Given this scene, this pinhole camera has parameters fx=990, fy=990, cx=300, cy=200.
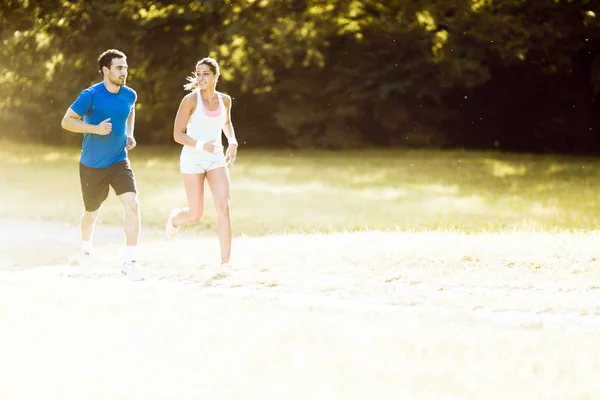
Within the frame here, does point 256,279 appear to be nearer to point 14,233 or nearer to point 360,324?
point 360,324

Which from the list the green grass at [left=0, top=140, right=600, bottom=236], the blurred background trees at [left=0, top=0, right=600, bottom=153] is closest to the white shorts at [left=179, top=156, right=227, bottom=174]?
the green grass at [left=0, top=140, right=600, bottom=236]

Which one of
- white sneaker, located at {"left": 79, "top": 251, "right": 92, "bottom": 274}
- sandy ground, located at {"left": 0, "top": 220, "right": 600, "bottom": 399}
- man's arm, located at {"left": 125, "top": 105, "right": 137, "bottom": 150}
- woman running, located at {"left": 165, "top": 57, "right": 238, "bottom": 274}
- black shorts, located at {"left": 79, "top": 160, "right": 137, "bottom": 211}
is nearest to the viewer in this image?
sandy ground, located at {"left": 0, "top": 220, "right": 600, "bottom": 399}

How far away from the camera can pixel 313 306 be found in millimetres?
7707

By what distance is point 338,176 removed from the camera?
933 inches

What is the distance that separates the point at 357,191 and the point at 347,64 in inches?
449

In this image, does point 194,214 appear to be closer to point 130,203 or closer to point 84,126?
point 130,203

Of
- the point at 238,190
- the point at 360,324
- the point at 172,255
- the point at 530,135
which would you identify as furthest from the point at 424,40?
the point at 360,324

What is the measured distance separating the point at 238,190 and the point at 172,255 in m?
9.68

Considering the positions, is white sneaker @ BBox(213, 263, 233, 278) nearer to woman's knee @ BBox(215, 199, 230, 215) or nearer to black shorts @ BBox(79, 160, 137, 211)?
woman's knee @ BBox(215, 199, 230, 215)

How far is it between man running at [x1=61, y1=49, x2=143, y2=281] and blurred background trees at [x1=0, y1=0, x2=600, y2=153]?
65.5ft

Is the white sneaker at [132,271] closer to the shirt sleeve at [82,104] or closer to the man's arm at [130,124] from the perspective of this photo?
the man's arm at [130,124]

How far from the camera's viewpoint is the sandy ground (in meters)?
5.04

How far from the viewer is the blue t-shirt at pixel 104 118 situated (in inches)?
341

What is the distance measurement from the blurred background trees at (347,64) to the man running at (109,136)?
20.0 m
